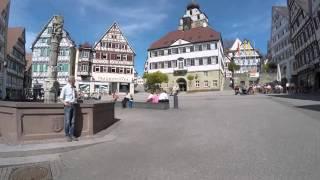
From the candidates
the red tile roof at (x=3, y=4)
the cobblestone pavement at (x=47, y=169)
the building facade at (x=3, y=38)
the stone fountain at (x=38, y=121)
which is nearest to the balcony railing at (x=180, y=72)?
the building facade at (x=3, y=38)

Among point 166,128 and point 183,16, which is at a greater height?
point 183,16

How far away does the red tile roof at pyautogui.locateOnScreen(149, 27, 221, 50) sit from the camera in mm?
67688

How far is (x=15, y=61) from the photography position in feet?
207

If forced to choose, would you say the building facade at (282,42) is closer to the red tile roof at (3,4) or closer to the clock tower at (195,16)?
the clock tower at (195,16)

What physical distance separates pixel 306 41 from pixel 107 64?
1484 inches

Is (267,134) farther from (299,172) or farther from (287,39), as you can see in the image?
(287,39)

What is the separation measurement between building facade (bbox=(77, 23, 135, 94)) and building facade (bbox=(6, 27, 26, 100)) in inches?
490

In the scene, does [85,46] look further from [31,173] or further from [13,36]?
[31,173]

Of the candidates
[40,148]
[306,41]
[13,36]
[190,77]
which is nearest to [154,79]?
[190,77]

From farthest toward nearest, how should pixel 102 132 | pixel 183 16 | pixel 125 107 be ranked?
pixel 183 16 < pixel 125 107 < pixel 102 132

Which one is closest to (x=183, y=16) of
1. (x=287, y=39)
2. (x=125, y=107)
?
(x=287, y=39)

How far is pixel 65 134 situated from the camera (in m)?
8.66

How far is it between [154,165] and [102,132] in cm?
410

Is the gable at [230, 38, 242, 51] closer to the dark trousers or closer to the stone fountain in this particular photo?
the stone fountain
